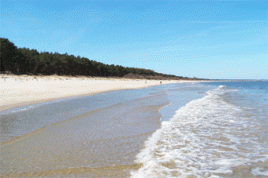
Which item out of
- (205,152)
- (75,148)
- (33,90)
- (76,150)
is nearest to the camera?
(205,152)

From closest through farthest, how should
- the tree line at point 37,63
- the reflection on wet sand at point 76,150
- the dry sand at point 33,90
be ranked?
the reflection on wet sand at point 76,150 < the dry sand at point 33,90 < the tree line at point 37,63

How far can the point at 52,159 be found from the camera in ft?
14.6

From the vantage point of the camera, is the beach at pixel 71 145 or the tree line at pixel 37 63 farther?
the tree line at pixel 37 63

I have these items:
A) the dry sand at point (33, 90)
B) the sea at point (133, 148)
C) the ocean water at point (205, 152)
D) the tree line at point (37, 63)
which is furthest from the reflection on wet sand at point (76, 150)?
the tree line at point (37, 63)

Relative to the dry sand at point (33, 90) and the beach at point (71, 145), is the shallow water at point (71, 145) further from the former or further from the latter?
the dry sand at point (33, 90)

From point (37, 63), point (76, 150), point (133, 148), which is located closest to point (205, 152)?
point (133, 148)

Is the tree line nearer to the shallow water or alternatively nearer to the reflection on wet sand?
the shallow water

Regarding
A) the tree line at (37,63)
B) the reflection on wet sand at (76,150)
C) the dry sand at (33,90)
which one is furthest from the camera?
the tree line at (37,63)

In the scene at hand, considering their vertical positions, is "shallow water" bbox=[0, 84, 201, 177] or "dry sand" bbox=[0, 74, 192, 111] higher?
"dry sand" bbox=[0, 74, 192, 111]

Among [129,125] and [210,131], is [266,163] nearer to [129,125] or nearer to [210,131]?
[210,131]

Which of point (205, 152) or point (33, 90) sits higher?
point (33, 90)

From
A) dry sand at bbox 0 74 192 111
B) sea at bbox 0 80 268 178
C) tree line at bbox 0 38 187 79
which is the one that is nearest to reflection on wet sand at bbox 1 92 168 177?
sea at bbox 0 80 268 178

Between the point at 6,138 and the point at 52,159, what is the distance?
2768 millimetres

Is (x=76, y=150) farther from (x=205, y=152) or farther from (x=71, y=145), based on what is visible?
(x=205, y=152)
